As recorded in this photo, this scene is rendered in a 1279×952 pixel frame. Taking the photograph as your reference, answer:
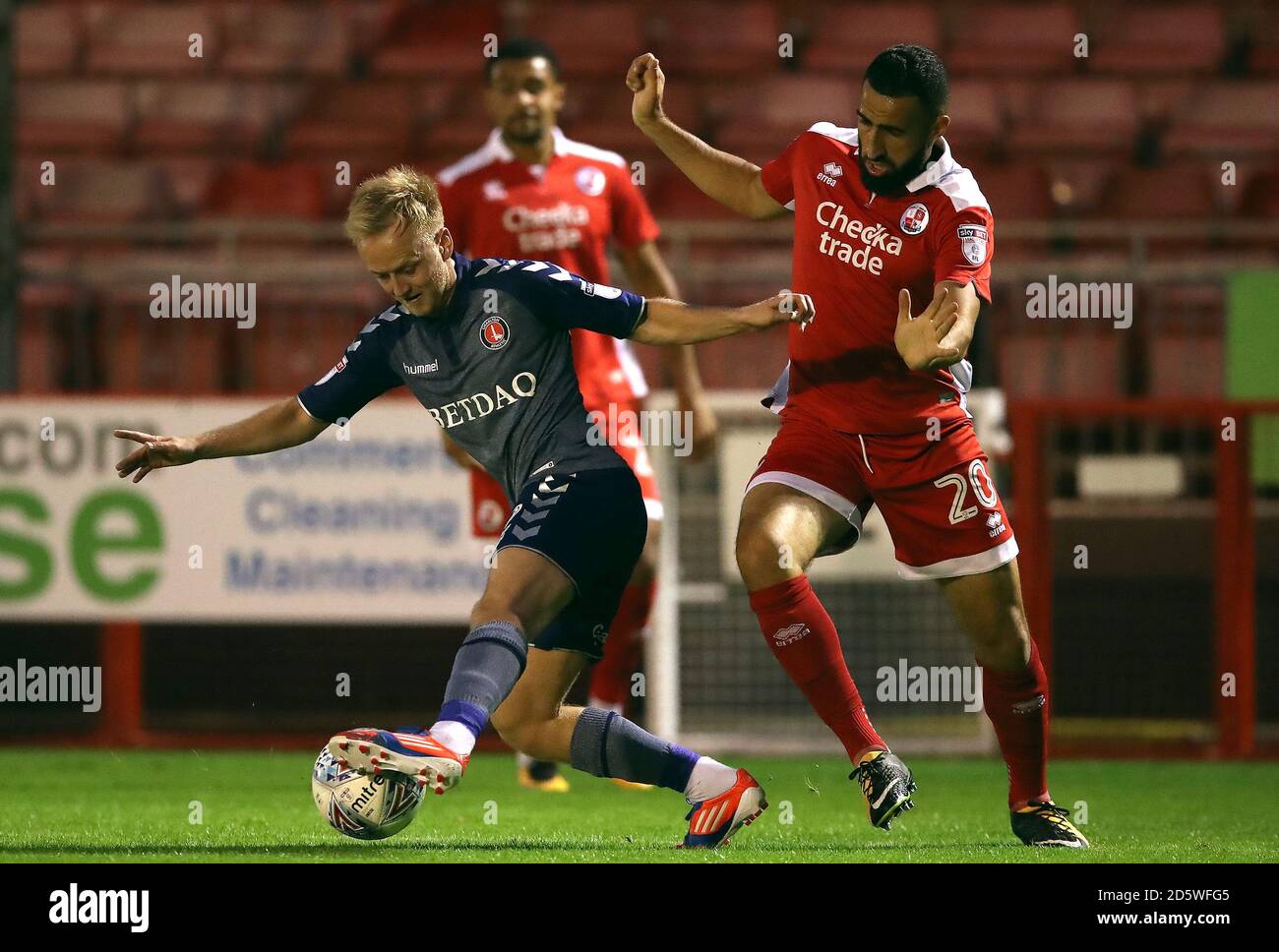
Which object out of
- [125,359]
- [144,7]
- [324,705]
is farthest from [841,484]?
[144,7]

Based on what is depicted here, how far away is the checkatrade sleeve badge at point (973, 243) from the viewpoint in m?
5.22

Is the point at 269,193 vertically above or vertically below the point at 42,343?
above

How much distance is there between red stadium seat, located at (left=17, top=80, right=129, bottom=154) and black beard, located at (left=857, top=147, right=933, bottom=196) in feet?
28.9

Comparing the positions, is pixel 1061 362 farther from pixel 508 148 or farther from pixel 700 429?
pixel 508 148

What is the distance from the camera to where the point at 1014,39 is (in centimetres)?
1356

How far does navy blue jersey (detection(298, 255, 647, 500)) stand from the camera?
5.21 metres

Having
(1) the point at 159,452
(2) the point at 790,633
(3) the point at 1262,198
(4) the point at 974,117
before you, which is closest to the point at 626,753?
(2) the point at 790,633

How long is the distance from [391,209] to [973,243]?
1.50 m

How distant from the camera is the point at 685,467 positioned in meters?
8.88

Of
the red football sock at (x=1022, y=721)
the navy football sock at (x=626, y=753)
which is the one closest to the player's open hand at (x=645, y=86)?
the navy football sock at (x=626, y=753)

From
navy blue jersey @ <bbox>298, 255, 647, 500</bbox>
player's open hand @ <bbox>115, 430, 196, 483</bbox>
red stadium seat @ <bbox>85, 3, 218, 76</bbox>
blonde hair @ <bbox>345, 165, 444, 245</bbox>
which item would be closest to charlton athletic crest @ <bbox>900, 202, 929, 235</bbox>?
navy blue jersey @ <bbox>298, 255, 647, 500</bbox>

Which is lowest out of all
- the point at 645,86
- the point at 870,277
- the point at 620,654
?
the point at 620,654

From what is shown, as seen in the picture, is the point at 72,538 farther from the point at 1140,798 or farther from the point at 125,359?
the point at 1140,798

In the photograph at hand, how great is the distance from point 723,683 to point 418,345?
3.83m
